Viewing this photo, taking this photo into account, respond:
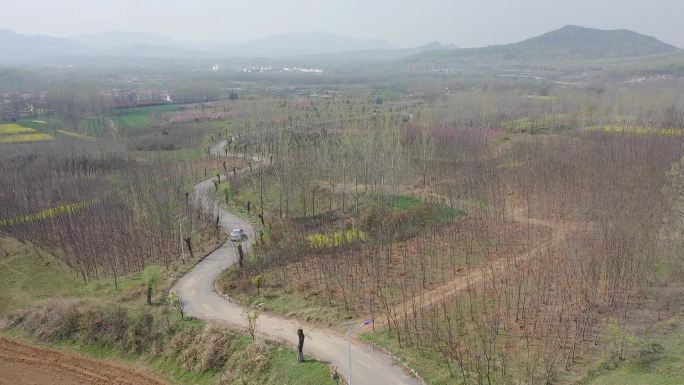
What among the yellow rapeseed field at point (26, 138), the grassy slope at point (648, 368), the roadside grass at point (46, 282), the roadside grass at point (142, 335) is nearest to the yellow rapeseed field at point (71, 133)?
the yellow rapeseed field at point (26, 138)

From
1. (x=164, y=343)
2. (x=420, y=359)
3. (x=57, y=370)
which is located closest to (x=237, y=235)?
(x=164, y=343)

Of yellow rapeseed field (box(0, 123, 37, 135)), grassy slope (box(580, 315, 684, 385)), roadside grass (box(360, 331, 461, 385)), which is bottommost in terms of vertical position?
roadside grass (box(360, 331, 461, 385))

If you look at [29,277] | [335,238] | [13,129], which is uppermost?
[13,129]

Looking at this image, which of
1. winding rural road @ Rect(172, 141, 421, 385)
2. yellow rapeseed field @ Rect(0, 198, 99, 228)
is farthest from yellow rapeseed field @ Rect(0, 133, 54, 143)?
winding rural road @ Rect(172, 141, 421, 385)

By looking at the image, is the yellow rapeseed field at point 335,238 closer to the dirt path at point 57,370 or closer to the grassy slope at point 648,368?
the dirt path at point 57,370

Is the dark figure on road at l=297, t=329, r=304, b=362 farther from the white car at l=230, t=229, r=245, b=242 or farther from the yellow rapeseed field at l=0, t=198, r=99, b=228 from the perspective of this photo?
the yellow rapeseed field at l=0, t=198, r=99, b=228

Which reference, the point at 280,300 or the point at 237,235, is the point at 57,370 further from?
the point at 237,235
